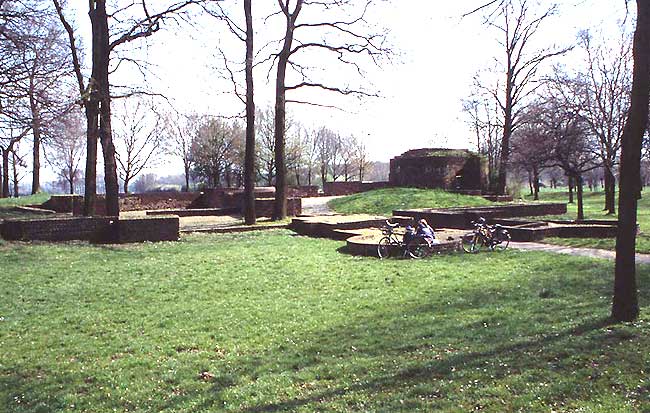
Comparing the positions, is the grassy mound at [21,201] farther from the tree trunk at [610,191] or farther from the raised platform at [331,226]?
the tree trunk at [610,191]

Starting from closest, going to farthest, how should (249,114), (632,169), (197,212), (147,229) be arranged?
(632,169) → (147,229) → (249,114) → (197,212)

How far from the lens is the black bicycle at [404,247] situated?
41.5ft

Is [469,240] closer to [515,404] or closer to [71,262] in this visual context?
[71,262]

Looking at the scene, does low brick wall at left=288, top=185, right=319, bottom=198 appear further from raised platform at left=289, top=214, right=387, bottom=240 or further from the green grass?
raised platform at left=289, top=214, right=387, bottom=240

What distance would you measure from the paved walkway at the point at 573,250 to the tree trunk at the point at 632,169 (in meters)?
5.54

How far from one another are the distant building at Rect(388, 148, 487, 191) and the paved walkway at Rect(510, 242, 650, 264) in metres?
19.0

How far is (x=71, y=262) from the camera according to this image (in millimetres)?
11625

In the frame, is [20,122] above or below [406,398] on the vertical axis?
above

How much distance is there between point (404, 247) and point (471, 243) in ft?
7.11

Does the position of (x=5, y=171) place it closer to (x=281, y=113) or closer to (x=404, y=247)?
(x=281, y=113)

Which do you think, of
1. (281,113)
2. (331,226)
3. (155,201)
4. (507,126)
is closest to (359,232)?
(331,226)

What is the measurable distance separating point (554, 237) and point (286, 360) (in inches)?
466

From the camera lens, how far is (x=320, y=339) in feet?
20.6

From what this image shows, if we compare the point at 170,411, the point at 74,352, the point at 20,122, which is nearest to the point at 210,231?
the point at 20,122
